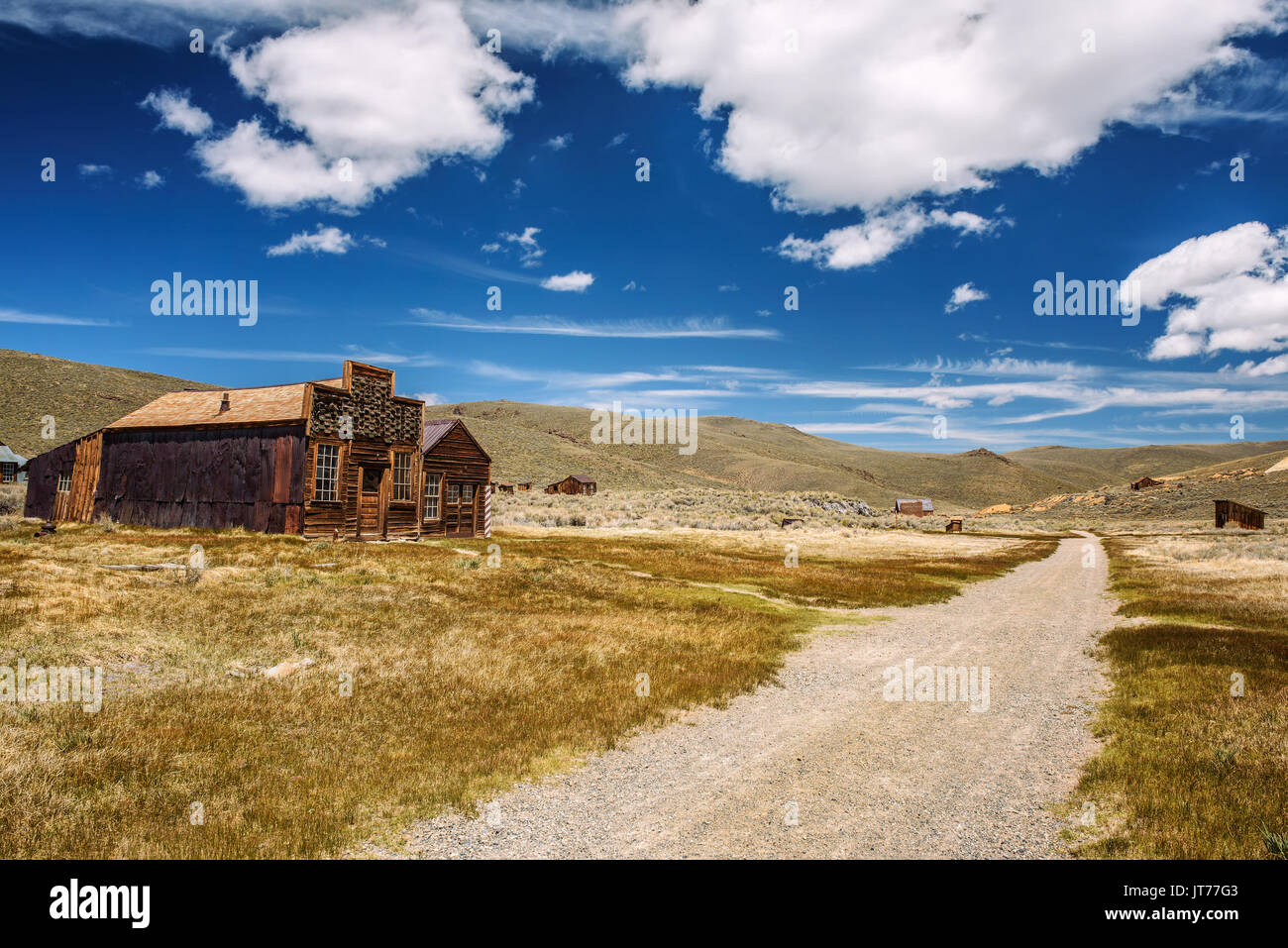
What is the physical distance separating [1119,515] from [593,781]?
129 meters

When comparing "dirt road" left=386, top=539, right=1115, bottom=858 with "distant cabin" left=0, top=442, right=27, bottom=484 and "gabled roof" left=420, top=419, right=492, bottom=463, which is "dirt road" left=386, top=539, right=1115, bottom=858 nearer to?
"gabled roof" left=420, top=419, right=492, bottom=463

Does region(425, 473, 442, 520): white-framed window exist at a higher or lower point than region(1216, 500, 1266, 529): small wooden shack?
higher

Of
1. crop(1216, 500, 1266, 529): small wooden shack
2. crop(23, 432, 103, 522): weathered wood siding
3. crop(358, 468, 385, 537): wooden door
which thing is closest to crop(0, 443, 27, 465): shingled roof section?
crop(23, 432, 103, 522): weathered wood siding

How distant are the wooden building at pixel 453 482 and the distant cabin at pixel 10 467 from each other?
199 ft

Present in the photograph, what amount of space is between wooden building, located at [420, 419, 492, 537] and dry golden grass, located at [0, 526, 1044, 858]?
13.7 metres

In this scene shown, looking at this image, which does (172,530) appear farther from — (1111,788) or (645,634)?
(1111,788)

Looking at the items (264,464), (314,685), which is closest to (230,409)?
(264,464)

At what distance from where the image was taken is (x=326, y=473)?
31.8 metres

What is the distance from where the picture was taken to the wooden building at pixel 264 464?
3117cm

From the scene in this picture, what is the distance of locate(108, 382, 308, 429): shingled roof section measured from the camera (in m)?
32.0

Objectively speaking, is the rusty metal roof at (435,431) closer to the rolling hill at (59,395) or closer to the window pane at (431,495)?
the window pane at (431,495)

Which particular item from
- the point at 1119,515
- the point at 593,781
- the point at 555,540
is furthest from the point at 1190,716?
the point at 1119,515

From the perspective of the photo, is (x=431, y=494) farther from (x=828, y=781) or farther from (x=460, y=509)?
(x=828, y=781)

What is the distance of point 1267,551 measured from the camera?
42.1 metres
